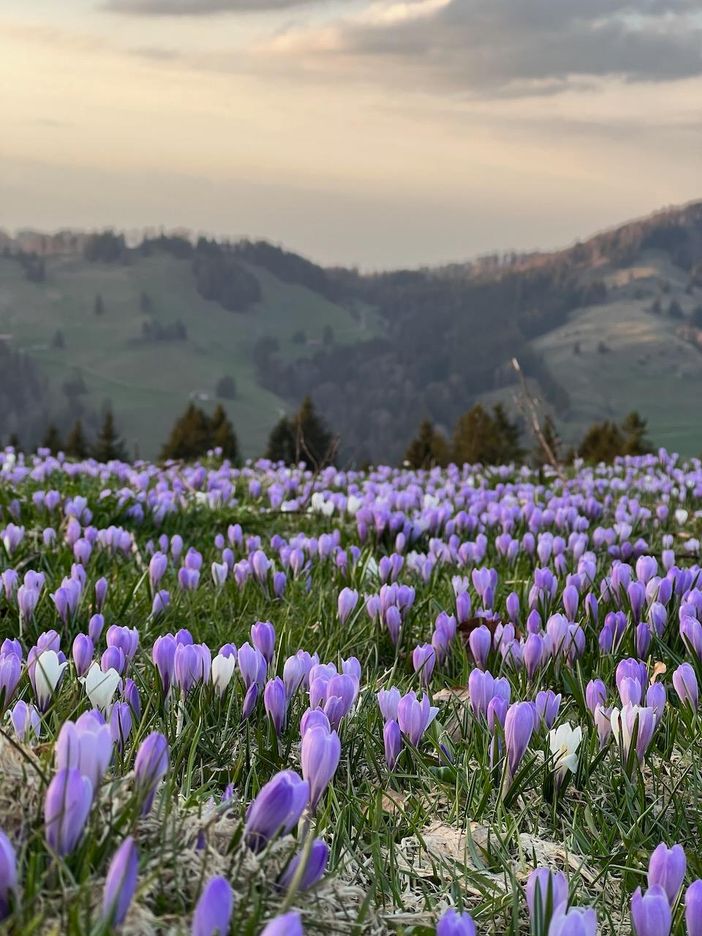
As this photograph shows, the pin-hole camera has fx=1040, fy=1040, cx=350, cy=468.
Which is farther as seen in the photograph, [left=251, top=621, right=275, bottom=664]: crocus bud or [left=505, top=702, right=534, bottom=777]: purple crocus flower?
[left=251, top=621, right=275, bottom=664]: crocus bud

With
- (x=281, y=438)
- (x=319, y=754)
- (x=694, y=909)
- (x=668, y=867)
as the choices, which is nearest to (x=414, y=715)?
(x=319, y=754)

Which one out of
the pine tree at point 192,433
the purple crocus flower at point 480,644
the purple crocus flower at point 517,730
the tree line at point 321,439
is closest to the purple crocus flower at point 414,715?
the purple crocus flower at point 517,730

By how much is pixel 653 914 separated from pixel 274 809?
65 centimetres

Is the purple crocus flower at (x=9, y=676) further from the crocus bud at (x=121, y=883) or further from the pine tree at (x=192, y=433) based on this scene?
the pine tree at (x=192, y=433)

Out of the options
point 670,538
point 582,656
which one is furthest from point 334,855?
point 670,538

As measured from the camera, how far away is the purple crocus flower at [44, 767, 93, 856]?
149 cm

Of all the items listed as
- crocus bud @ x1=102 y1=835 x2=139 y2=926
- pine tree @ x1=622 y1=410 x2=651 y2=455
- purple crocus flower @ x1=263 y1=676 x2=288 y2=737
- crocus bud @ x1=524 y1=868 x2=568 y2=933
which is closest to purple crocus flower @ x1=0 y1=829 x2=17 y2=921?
crocus bud @ x1=102 y1=835 x2=139 y2=926

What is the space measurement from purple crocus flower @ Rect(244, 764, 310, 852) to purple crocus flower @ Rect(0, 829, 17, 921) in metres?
0.38

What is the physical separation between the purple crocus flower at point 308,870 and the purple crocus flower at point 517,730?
3.16 feet

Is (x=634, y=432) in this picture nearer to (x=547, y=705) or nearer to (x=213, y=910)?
(x=547, y=705)

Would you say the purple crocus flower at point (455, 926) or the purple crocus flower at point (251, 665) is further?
the purple crocus flower at point (251, 665)

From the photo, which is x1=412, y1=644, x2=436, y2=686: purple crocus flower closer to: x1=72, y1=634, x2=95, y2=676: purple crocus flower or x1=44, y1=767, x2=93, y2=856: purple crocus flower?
x1=72, y1=634, x2=95, y2=676: purple crocus flower

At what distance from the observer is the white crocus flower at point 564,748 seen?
2.62m

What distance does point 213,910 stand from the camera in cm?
134
